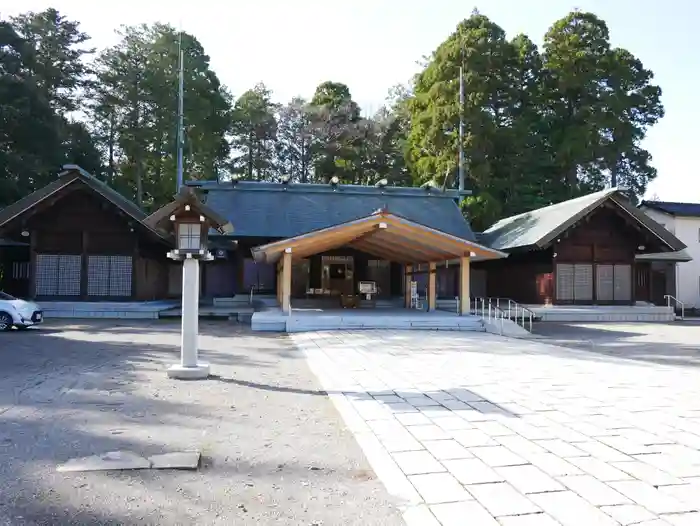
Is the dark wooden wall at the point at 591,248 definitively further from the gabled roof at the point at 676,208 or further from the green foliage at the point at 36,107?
the green foliage at the point at 36,107

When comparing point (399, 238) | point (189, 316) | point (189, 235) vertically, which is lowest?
point (189, 316)

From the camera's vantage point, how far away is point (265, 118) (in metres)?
34.6

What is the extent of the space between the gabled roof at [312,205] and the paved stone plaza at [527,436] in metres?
13.4

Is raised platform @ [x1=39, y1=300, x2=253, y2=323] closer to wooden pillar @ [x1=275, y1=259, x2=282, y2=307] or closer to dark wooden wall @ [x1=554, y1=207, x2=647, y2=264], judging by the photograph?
wooden pillar @ [x1=275, y1=259, x2=282, y2=307]

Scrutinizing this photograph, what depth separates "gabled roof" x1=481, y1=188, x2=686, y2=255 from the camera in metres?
18.6

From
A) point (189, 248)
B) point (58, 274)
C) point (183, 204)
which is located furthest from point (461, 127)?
point (189, 248)

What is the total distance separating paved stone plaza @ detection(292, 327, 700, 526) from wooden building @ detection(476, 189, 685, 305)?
11681 millimetres

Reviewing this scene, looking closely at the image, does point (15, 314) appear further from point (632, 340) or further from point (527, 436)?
point (632, 340)

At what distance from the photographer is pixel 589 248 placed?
2019 centimetres

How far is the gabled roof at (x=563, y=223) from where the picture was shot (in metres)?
18.6

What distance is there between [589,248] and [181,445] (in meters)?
19.2

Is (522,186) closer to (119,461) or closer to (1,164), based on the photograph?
(1,164)

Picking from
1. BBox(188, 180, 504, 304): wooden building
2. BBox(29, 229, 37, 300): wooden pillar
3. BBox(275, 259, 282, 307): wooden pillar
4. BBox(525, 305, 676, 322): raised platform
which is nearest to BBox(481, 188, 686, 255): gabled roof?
BBox(188, 180, 504, 304): wooden building

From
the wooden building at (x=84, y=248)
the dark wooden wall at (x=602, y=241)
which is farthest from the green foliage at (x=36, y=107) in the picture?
the dark wooden wall at (x=602, y=241)
